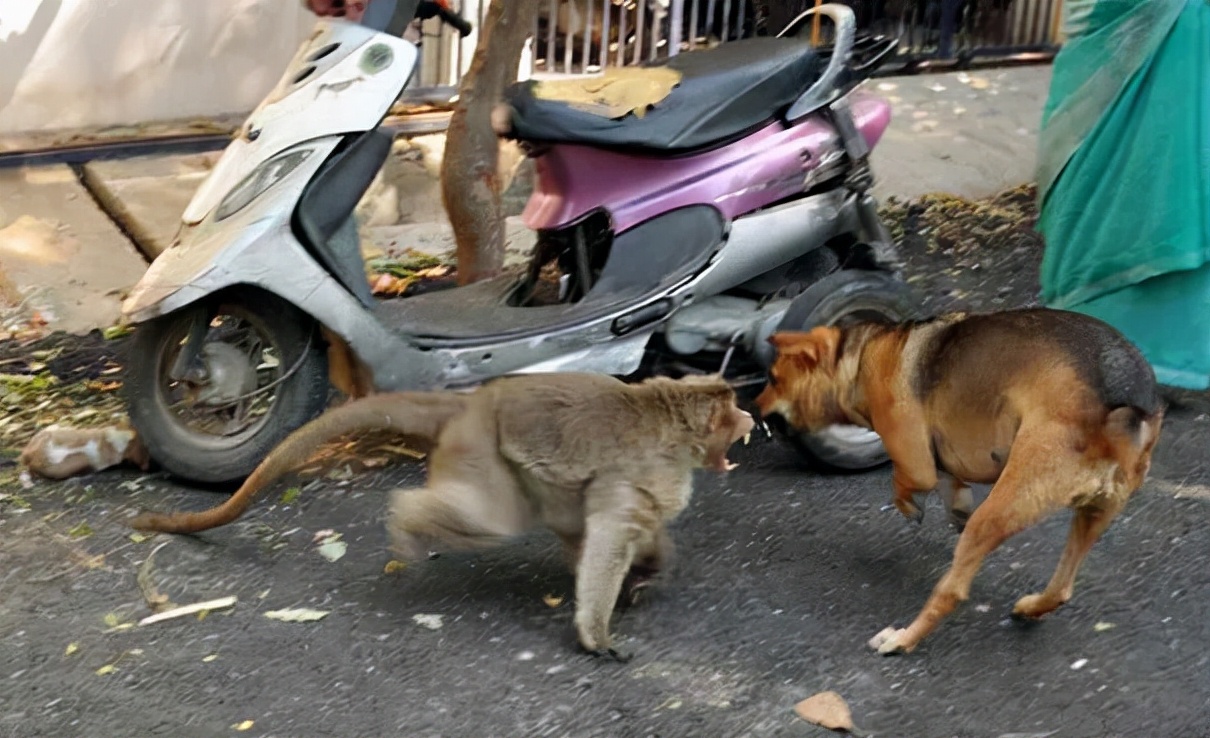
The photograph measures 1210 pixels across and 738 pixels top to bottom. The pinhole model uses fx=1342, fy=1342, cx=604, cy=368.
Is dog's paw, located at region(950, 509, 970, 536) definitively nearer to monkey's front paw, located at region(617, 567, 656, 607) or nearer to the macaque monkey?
the macaque monkey

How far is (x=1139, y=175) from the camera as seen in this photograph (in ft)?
19.0

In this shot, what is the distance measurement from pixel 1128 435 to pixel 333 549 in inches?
98.1

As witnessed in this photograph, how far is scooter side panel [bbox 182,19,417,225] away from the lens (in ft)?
15.0

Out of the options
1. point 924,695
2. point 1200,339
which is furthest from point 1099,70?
point 924,695

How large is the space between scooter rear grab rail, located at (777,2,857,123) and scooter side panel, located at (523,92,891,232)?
0.09 m

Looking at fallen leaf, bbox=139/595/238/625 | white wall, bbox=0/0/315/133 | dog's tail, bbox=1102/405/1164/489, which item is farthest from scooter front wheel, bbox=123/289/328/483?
white wall, bbox=0/0/315/133

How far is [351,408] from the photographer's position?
413 cm

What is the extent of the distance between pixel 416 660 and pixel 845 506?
1811 mm

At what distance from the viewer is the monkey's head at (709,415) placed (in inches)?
158

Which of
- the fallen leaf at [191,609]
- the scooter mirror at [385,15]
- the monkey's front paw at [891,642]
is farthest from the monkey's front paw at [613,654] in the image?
the scooter mirror at [385,15]

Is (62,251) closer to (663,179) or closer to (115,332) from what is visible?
(115,332)

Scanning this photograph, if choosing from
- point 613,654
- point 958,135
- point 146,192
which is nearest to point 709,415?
point 613,654

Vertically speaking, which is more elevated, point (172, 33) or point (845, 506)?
point (172, 33)

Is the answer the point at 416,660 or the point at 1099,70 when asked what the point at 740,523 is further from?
the point at 1099,70
